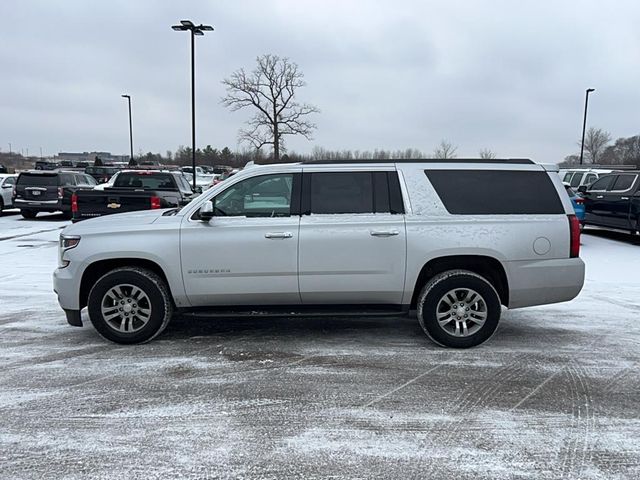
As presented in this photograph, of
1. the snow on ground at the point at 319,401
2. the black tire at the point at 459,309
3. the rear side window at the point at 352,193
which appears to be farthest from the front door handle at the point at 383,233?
the snow on ground at the point at 319,401

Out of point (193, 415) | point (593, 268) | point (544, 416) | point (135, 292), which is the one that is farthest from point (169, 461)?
point (593, 268)

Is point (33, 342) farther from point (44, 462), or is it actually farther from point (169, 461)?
point (169, 461)

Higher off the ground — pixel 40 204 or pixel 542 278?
pixel 40 204

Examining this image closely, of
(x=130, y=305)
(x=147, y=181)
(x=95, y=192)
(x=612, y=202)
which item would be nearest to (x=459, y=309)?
(x=130, y=305)

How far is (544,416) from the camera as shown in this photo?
3.80 metres

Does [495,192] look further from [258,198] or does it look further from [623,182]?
[623,182]

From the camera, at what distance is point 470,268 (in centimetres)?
536

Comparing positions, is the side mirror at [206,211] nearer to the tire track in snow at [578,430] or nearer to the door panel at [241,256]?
the door panel at [241,256]

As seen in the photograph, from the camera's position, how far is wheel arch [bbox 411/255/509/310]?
5199 millimetres

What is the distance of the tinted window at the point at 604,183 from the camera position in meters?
13.6

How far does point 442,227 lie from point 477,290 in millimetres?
704

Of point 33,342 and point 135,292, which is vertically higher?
point 135,292

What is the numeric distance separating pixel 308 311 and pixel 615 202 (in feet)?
36.1

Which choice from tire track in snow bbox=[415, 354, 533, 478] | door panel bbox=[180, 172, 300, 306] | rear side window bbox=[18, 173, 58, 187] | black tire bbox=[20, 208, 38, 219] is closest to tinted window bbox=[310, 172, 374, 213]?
door panel bbox=[180, 172, 300, 306]
